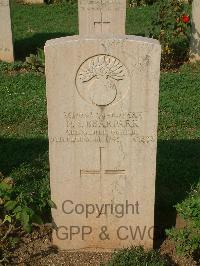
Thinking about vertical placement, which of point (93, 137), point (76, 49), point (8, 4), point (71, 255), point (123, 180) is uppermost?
point (8, 4)

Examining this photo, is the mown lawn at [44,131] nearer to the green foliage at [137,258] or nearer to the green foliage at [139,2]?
the green foliage at [137,258]

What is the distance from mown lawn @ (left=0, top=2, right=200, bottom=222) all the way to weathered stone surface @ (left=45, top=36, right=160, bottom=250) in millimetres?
501

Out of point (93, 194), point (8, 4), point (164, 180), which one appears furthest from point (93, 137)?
point (8, 4)

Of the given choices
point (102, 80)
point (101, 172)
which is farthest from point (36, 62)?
point (102, 80)

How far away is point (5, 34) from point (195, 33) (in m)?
3.50

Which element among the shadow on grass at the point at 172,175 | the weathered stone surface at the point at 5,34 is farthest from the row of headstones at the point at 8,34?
the shadow on grass at the point at 172,175

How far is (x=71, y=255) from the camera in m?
4.27

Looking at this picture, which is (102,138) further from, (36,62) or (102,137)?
(36,62)

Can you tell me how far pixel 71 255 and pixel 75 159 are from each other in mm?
886

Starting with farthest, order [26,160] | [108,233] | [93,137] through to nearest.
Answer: [26,160] < [108,233] < [93,137]

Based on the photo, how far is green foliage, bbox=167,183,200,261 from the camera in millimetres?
3854

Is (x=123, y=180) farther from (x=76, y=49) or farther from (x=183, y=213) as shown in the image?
(x=76, y=49)

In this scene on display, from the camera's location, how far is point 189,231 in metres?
3.91

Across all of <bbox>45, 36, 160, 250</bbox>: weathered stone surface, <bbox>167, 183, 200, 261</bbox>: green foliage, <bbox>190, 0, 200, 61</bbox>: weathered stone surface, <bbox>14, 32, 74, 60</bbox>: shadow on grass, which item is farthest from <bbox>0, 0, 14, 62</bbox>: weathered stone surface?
<bbox>167, 183, 200, 261</bbox>: green foliage
